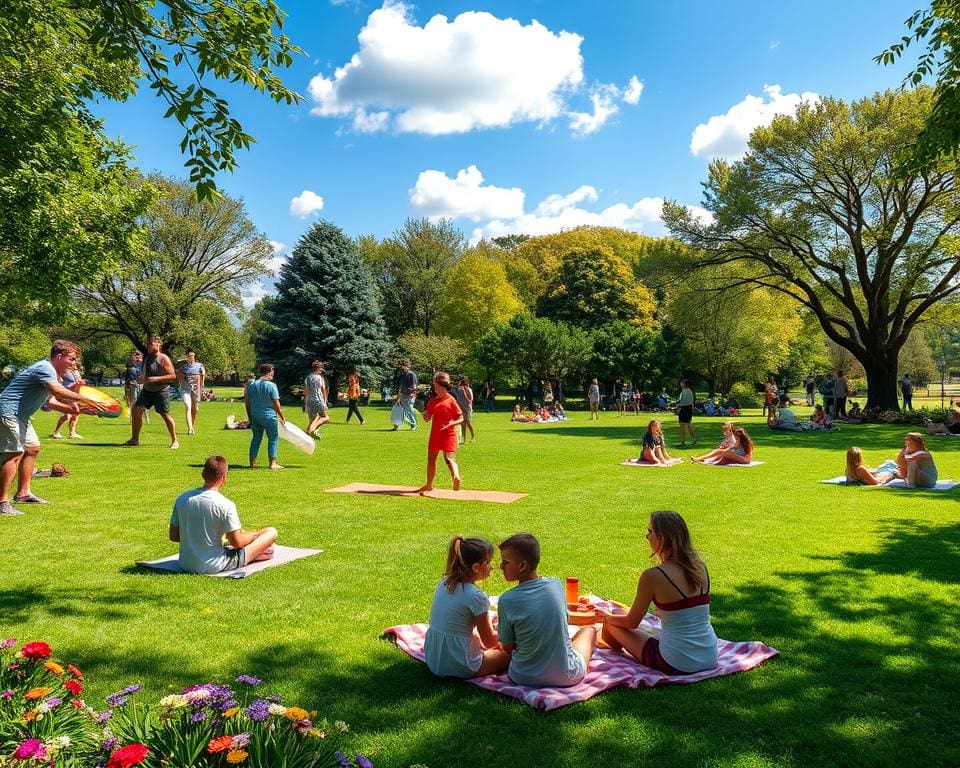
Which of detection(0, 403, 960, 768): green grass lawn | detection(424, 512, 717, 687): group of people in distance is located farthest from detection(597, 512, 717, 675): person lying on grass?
detection(0, 403, 960, 768): green grass lawn

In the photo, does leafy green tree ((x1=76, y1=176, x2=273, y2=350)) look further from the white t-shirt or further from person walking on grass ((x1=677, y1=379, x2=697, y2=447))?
the white t-shirt

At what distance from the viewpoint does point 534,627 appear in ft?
13.4

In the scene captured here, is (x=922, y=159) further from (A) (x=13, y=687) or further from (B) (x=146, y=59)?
(A) (x=13, y=687)

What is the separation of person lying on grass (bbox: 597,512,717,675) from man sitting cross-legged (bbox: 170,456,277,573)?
3.81 metres

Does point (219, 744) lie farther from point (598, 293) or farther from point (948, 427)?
point (598, 293)

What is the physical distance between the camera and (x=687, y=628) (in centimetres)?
434

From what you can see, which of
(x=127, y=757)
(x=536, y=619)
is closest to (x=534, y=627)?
(x=536, y=619)

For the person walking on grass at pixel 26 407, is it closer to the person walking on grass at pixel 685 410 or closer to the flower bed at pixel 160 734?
the flower bed at pixel 160 734

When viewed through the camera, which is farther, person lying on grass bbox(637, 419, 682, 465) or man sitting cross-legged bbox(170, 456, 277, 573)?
person lying on grass bbox(637, 419, 682, 465)

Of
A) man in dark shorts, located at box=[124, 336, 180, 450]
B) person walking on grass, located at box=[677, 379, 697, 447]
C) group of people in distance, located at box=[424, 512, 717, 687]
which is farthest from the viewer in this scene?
person walking on grass, located at box=[677, 379, 697, 447]

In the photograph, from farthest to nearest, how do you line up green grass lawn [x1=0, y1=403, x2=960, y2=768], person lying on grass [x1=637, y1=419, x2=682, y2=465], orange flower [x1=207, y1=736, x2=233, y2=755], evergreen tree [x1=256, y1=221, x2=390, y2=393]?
evergreen tree [x1=256, y1=221, x2=390, y2=393] < person lying on grass [x1=637, y1=419, x2=682, y2=465] < green grass lawn [x1=0, y1=403, x2=960, y2=768] < orange flower [x1=207, y1=736, x2=233, y2=755]

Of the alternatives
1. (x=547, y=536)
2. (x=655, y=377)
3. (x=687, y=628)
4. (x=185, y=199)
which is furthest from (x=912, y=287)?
(x=185, y=199)

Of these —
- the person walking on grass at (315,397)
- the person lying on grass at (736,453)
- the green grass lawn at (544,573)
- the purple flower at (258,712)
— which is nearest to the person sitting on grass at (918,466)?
the green grass lawn at (544,573)

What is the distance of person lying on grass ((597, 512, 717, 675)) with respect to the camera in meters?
4.30
